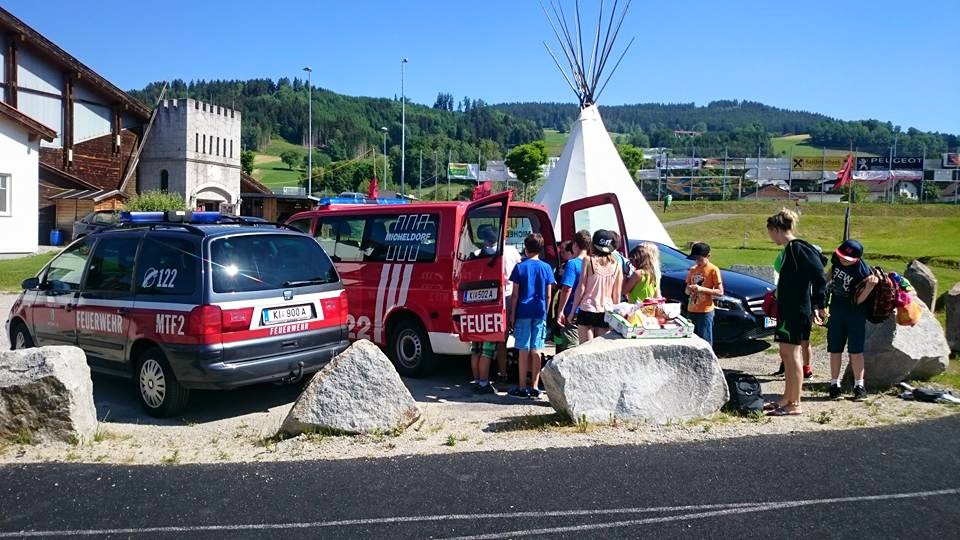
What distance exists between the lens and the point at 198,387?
6.88 m

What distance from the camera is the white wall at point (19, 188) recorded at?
28.4m

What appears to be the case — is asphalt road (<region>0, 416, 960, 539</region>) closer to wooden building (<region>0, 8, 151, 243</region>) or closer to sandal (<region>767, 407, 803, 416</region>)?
sandal (<region>767, 407, 803, 416</region>)

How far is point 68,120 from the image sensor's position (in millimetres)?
41250

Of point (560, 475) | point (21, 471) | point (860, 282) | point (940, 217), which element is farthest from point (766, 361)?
point (940, 217)

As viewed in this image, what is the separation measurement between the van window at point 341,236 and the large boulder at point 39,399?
368cm

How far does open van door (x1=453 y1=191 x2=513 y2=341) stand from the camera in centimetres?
786

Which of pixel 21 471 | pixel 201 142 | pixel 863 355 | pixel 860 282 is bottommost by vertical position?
pixel 21 471

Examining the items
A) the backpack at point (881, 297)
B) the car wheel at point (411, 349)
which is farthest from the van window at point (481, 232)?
the backpack at point (881, 297)

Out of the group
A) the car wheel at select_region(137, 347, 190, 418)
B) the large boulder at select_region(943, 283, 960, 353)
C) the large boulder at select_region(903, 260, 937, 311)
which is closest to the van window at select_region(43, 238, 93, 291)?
the car wheel at select_region(137, 347, 190, 418)

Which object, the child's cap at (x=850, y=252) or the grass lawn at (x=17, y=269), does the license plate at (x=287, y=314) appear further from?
the grass lawn at (x=17, y=269)

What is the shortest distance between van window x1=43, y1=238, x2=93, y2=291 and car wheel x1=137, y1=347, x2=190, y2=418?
1.39 meters

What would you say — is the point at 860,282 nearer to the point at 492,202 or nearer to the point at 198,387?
→ the point at 492,202

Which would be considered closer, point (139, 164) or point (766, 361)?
point (766, 361)

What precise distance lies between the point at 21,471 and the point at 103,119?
44.3 meters
